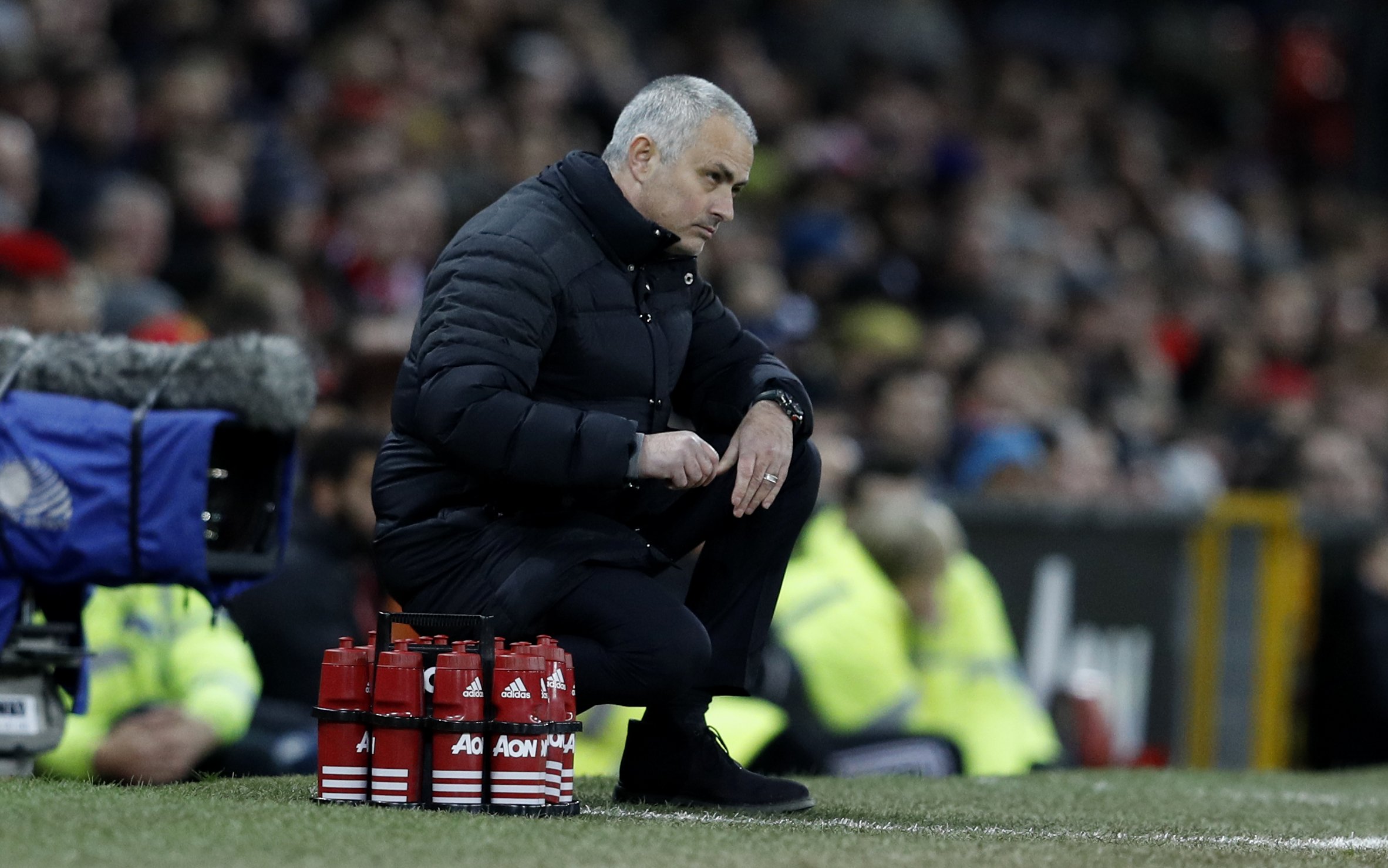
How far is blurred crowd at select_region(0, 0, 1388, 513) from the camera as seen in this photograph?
8.69 m

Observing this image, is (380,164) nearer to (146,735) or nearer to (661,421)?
(146,735)

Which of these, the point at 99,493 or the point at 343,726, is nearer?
the point at 343,726

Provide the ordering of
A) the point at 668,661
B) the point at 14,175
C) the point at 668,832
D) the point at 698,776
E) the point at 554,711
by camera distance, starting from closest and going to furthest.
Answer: the point at 668,832
the point at 554,711
the point at 668,661
the point at 698,776
the point at 14,175

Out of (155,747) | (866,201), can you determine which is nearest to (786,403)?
(155,747)

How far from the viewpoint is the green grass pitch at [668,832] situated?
3514 mm

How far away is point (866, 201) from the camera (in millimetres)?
13008

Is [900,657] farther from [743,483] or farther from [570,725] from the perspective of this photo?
[570,725]

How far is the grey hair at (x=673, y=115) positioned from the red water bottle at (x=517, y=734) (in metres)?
1.13

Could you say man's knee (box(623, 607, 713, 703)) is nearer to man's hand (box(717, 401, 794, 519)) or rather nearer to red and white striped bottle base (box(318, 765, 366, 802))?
man's hand (box(717, 401, 794, 519))

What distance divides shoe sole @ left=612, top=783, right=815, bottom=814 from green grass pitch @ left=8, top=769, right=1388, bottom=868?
0.13 ft

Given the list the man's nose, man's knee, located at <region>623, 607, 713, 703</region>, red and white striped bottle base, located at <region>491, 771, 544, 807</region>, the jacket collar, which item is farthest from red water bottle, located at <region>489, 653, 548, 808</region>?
the man's nose

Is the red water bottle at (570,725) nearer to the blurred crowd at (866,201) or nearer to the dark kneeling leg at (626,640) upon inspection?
the dark kneeling leg at (626,640)

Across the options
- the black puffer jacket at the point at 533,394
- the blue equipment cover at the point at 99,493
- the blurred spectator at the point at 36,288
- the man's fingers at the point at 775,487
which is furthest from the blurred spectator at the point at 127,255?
the man's fingers at the point at 775,487

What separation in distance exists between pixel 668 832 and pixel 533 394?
95 centimetres
